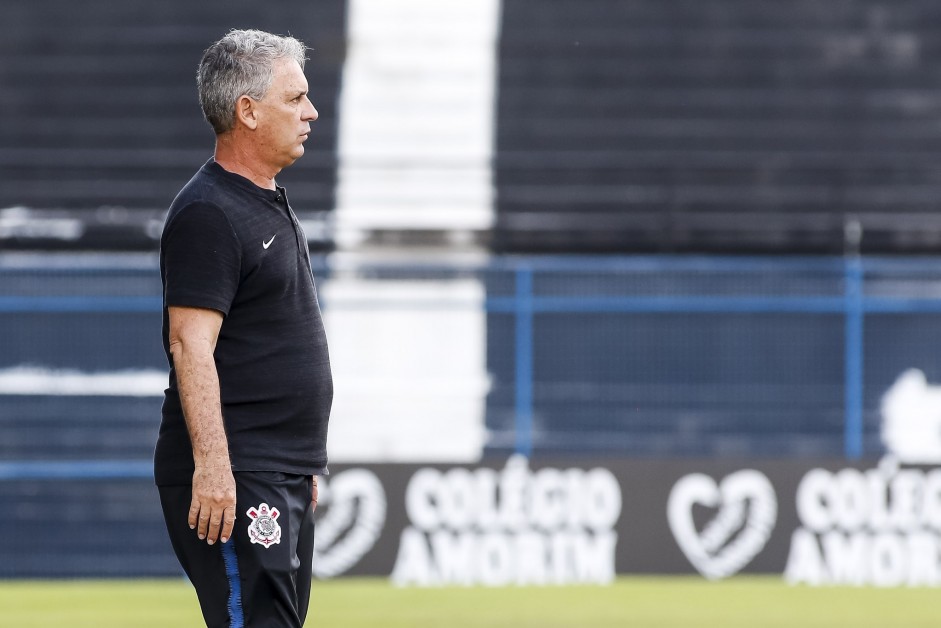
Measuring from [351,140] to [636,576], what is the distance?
444cm

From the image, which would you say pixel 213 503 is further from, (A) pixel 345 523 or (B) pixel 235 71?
(A) pixel 345 523

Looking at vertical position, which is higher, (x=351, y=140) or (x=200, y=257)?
(x=351, y=140)

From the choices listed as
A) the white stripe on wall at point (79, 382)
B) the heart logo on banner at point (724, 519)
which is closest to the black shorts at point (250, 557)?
the heart logo on banner at point (724, 519)

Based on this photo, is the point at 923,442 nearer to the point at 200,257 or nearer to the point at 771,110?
the point at 771,110

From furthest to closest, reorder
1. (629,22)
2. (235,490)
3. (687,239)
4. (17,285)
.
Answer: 1. (629,22)
2. (687,239)
3. (17,285)
4. (235,490)

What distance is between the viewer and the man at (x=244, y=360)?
122 inches

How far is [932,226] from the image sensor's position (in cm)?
1143

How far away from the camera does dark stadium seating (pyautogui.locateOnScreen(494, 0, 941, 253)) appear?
37.6ft

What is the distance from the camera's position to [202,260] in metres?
3.13

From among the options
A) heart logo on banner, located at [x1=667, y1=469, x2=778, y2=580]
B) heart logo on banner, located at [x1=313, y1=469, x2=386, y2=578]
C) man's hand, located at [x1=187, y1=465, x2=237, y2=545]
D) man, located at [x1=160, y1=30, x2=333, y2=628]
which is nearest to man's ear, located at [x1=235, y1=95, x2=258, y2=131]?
man, located at [x1=160, y1=30, x2=333, y2=628]

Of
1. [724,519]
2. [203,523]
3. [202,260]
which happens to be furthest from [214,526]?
[724,519]

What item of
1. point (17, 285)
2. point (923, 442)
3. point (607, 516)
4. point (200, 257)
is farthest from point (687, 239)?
point (200, 257)

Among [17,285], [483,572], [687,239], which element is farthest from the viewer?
[687,239]

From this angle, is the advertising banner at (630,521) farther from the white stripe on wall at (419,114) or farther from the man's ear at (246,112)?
the man's ear at (246,112)
